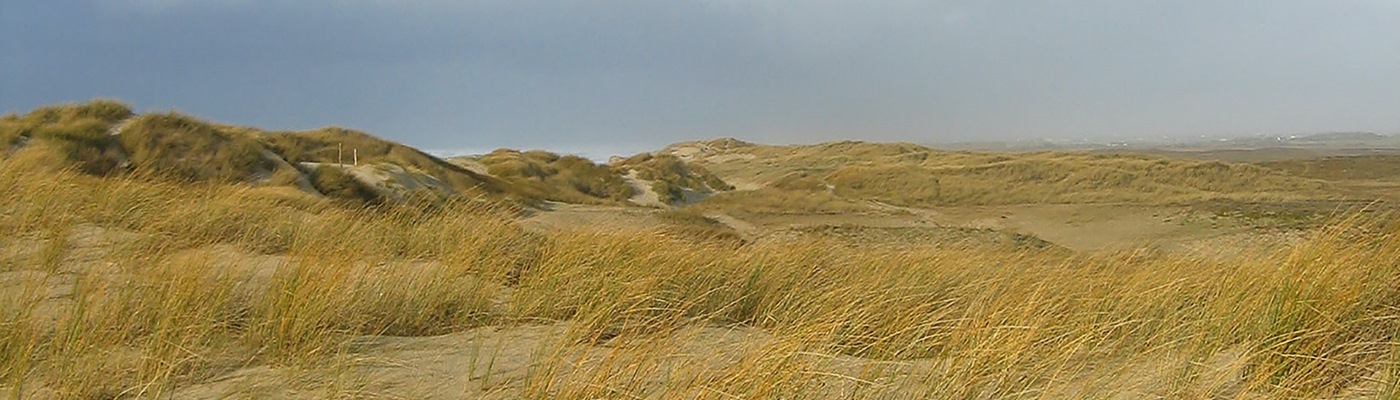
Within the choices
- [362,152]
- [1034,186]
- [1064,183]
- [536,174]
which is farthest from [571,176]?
[1064,183]

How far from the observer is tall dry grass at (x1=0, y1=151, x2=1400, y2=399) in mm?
2178

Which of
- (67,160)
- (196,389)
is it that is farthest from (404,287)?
(67,160)

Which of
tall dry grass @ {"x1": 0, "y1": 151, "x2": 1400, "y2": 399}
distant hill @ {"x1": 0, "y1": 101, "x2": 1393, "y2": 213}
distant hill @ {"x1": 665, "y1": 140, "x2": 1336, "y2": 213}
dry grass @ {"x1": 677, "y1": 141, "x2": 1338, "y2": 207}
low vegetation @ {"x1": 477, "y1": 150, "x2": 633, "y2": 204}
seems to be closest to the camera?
tall dry grass @ {"x1": 0, "y1": 151, "x2": 1400, "y2": 399}

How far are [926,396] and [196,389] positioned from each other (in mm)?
2220

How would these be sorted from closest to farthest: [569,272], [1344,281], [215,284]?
[1344,281] → [215,284] → [569,272]

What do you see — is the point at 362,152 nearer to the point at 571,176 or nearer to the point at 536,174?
the point at 536,174

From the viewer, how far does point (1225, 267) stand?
13.4 feet

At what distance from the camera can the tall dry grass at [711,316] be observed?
2.18m

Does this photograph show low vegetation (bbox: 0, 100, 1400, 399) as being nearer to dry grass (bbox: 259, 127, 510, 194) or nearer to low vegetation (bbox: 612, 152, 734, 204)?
dry grass (bbox: 259, 127, 510, 194)

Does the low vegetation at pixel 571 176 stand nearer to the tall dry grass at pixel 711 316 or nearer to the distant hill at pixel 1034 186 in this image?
the distant hill at pixel 1034 186

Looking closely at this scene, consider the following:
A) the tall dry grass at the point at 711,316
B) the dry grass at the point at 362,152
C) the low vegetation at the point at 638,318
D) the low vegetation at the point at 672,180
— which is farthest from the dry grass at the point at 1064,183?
the tall dry grass at the point at 711,316

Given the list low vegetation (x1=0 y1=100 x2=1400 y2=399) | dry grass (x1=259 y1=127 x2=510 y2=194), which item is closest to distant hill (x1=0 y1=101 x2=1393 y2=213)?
dry grass (x1=259 y1=127 x2=510 y2=194)

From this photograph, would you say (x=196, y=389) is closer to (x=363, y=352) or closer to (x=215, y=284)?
(x=363, y=352)

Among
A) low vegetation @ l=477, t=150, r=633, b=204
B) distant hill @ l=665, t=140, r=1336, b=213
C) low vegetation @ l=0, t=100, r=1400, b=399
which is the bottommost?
distant hill @ l=665, t=140, r=1336, b=213
